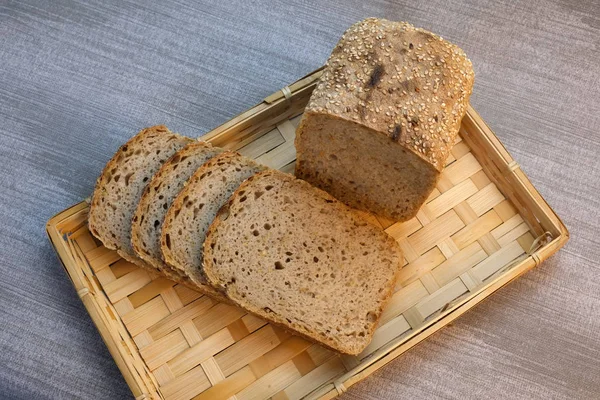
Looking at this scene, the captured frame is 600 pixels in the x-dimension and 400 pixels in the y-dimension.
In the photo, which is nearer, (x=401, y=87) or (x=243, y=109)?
(x=401, y=87)

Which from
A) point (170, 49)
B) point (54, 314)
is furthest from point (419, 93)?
point (54, 314)

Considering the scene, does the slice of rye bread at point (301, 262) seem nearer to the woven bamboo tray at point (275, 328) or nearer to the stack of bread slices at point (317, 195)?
the stack of bread slices at point (317, 195)

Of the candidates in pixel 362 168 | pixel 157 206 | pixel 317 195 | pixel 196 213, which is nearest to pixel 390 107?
pixel 362 168

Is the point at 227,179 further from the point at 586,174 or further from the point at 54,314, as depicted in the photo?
the point at 586,174

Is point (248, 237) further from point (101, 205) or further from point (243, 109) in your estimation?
point (243, 109)

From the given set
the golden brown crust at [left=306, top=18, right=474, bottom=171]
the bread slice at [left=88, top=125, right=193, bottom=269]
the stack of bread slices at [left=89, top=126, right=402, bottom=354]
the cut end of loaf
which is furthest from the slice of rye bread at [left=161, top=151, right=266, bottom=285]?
the golden brown crust at [left=306, top=18, right=474, bottom=171]
